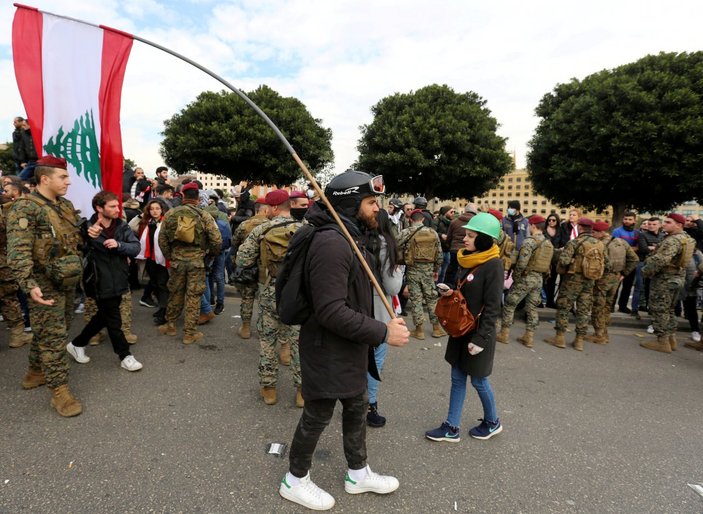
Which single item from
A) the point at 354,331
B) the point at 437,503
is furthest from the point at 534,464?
the point at 354,331

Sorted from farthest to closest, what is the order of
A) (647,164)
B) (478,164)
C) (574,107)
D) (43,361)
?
(478,164), (574,107), (647,164), (43,361)

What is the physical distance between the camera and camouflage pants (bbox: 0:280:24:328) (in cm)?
430

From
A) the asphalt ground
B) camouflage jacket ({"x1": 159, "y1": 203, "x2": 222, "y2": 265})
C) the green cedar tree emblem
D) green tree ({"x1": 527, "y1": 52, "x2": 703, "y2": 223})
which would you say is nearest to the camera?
the asphalt ground

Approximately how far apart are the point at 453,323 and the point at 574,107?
64.9 feet

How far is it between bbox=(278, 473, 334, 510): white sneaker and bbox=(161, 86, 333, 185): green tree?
23142 millimetres

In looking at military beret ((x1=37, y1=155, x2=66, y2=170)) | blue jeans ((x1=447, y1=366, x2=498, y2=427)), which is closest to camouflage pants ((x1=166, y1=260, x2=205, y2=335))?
military beret ((x1=37, y1=155, x2=66, y2=170))

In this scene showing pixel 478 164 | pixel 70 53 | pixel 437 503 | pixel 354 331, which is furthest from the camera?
pixel 478 164

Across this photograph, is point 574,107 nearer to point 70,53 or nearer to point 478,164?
point 478,164

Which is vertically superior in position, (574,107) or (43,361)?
(574,107)

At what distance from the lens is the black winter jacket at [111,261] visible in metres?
3.75

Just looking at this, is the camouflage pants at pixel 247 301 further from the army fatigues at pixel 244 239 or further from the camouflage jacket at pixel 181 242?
the camouflage jacket at pixel 181 242

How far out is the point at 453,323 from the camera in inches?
110

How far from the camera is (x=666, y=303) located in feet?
18.4

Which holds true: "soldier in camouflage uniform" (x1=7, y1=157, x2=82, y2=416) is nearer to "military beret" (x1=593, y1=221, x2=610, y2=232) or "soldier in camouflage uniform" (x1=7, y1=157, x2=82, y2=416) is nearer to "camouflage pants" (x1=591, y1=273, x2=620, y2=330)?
"military beret" (x1=593, y1=221, x2=610, y2=232)
